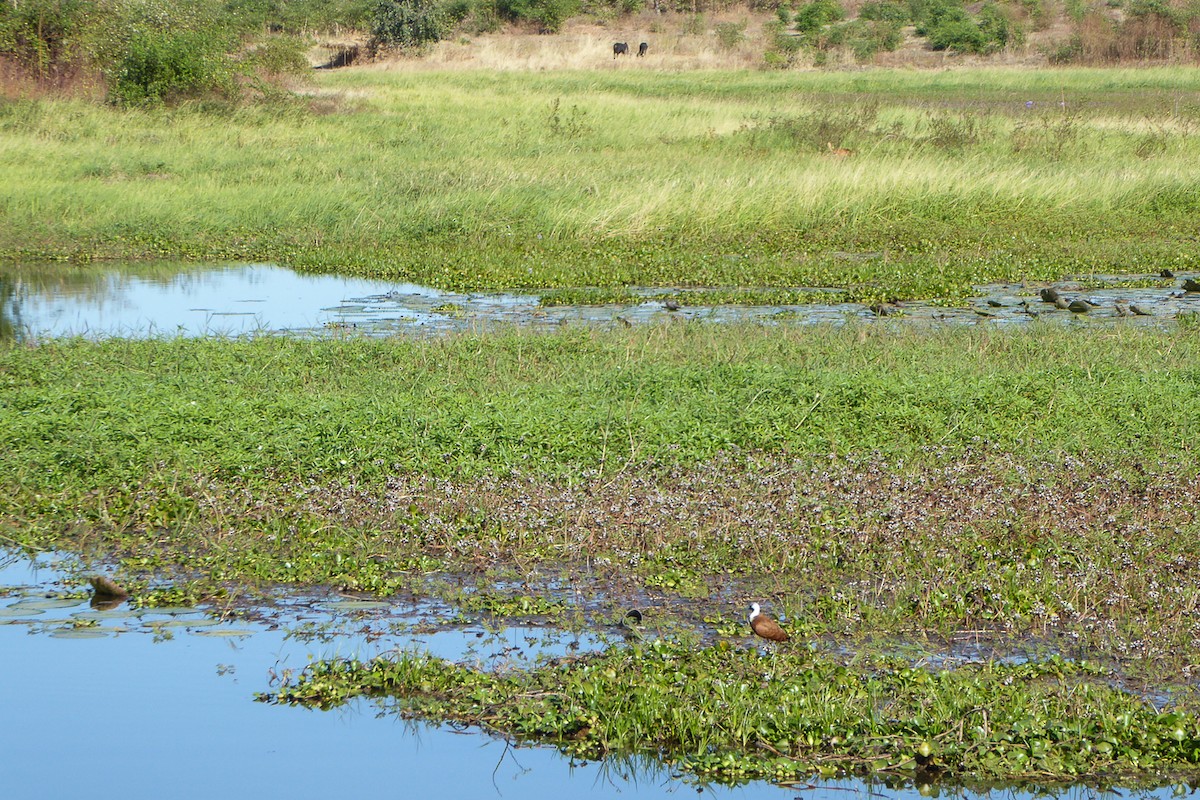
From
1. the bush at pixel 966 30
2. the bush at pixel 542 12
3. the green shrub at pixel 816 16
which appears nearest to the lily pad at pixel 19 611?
the bush at pixel 966 30

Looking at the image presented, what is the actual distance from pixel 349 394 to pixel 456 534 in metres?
2.17

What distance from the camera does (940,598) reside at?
520cm

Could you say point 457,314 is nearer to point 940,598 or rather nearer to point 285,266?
point 285,266

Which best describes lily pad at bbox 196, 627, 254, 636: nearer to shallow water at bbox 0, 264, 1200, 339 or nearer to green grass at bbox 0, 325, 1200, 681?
green grass at bbox 0, 325, 1200, 681

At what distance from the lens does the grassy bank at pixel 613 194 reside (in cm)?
1391

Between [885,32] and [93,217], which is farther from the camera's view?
[885,32]

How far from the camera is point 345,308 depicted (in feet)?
38.3

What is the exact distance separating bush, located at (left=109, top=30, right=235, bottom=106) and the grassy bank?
93cm

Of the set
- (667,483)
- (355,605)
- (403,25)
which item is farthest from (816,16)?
(355,605)

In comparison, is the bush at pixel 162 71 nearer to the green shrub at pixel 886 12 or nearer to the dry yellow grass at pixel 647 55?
the dry yellow grass at pixel 647 55

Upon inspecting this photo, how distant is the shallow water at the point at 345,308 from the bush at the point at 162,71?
9.91 m

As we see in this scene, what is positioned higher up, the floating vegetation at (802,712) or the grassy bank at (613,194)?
the grassy bank at (613,194)

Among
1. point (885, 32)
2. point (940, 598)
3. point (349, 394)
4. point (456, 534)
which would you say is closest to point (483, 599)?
point (456, 534)

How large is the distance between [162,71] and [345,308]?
13.0 metres
